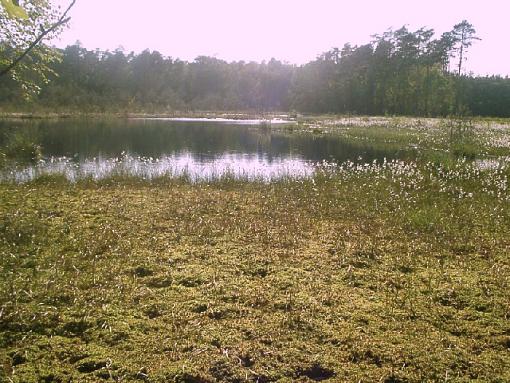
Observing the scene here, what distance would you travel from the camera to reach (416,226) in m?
8.10

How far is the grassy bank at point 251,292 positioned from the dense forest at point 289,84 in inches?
1750

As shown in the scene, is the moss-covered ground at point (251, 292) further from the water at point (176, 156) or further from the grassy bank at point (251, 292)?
the water at point (176, 156)

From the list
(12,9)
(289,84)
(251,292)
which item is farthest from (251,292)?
(289,84)

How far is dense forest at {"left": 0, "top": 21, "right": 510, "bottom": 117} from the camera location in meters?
72.1

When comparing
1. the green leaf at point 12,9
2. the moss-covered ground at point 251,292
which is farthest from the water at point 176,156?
the green leaf at point 12,9

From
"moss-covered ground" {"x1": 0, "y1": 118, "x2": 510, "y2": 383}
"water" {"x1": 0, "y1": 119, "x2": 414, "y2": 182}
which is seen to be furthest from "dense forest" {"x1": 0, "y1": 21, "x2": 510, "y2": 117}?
"moss-covered ground" {"x1": 0, "y1": 118, "x2": 510, "y2": 383}

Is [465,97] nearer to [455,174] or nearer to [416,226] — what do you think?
[455,174]

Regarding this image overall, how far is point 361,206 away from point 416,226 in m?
1.96

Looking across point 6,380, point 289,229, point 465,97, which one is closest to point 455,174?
point 289,229

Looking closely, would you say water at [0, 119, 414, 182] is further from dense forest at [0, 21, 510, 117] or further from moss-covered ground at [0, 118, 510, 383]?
dense forest at [0, 21, 510, 117]

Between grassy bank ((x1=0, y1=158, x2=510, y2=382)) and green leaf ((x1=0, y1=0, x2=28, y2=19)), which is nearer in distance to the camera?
green leaf ((x1=0, y1=0, x2=28, y2=19))

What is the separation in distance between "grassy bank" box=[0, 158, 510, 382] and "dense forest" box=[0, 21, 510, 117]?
146 ft

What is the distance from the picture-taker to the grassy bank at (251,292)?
3.58 m

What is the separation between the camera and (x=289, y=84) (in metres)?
120
